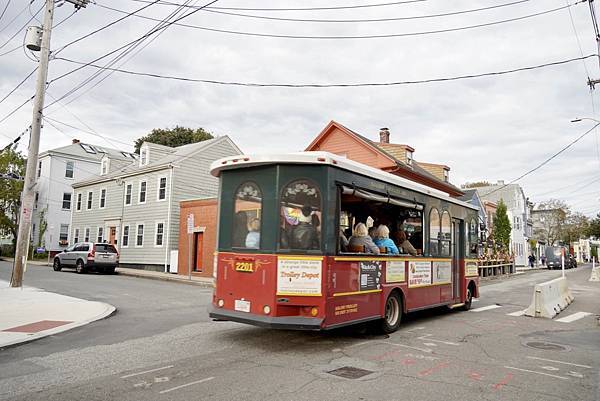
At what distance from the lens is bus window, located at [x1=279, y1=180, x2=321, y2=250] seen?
23.1ft

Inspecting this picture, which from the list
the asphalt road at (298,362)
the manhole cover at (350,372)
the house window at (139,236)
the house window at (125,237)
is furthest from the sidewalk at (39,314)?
the house window at (125,237)

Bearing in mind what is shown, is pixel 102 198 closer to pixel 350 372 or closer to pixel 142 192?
pixel 142 192

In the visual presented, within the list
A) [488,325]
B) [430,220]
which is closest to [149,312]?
[430,220]

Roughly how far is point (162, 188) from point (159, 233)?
106 inches

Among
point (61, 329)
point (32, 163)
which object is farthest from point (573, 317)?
point (32, 163)

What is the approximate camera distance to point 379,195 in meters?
8.35

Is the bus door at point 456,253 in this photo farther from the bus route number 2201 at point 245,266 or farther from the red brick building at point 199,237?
→ the red brick building at point 199,237

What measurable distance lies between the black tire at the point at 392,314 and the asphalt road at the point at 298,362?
0.74 ft

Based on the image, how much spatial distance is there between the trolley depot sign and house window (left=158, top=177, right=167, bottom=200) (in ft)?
72.5

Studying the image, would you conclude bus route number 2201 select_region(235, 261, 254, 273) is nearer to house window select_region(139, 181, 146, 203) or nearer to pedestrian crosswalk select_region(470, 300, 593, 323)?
pedestrian crosswalk select_region(470, 300, 593, 323)

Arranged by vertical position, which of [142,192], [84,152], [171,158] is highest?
[84,152]

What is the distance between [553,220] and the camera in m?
72.9

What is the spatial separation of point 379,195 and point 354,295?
1915 mm

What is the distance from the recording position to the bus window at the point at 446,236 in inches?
430
